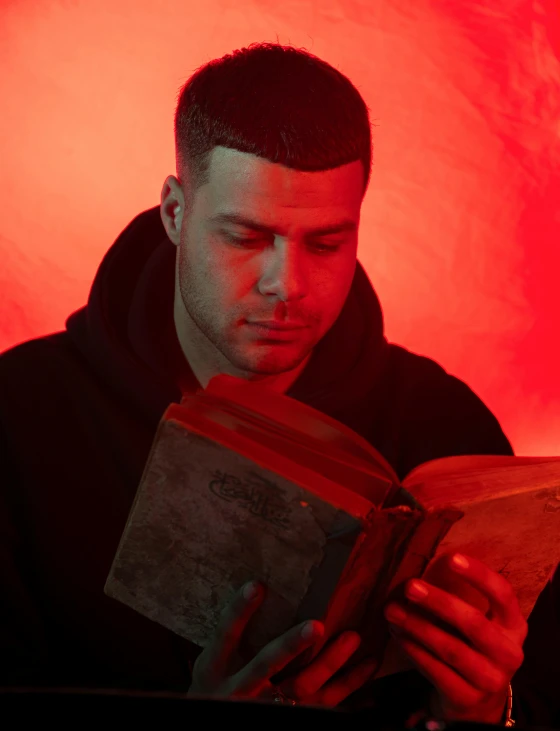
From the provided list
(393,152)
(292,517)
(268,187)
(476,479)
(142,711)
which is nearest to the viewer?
(142,711)

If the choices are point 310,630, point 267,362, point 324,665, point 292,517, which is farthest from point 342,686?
point 267,362

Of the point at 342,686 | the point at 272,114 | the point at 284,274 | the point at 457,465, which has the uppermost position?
the point at 272,114

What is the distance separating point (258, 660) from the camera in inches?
40.0

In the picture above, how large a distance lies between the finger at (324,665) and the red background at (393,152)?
0.59 m

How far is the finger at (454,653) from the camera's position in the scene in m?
1.08

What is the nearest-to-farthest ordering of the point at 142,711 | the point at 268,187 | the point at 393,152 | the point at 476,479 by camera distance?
the point at 142,711
the point at 476,479
the point at 268,187
the point at 393,152

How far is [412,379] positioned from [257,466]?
1.88 ft

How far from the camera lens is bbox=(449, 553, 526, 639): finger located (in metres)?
1.06

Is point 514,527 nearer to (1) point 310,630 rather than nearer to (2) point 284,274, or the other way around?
(1) point 310,630

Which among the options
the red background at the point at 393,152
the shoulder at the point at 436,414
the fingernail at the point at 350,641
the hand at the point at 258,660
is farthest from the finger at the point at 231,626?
the red background at the point at 393,152

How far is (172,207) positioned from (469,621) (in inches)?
28.0

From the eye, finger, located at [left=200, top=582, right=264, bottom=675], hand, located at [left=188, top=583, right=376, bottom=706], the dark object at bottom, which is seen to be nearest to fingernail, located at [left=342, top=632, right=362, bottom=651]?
hand, located at [left=188, top=583, right=376, bottom=706]

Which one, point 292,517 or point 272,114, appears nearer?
point 292,517

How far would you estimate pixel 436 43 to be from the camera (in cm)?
141
